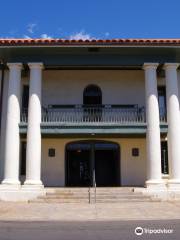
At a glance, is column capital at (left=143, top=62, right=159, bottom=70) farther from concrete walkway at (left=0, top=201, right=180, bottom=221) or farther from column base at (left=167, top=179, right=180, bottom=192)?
concrete walkway at (left=0, top=201, right=180, bottom=221)

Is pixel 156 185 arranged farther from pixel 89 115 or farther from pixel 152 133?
pixel 89 115

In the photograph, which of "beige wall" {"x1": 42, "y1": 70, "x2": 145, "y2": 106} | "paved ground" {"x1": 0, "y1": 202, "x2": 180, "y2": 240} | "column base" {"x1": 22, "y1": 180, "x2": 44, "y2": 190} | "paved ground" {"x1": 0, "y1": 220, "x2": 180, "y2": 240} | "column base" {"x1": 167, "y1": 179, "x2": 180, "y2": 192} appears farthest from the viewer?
"beige wall" {"x1": 42, "y1": 70, "x2": 145, "y2": 106}

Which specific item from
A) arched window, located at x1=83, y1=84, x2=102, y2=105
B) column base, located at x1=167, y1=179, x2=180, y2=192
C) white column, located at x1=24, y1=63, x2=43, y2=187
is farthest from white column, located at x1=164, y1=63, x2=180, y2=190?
white column, located at x1=24, y1=63, x2=43, y2=187

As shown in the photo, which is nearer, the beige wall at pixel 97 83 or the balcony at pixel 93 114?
the balcony at pixel 93 114

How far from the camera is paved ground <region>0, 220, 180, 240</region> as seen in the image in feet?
26.0

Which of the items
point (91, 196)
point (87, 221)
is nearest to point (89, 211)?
point (87, 221)

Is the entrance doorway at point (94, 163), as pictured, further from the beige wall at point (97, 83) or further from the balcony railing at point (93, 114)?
the beige wall at point (97, 83)

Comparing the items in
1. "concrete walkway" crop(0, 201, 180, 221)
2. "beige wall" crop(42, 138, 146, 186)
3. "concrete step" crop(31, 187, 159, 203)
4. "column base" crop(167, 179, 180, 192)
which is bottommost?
"concrete walkway" crop(0, 201, 180, 221)

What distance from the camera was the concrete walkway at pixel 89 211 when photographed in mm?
10898

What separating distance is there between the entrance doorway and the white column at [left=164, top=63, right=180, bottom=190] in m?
3.24

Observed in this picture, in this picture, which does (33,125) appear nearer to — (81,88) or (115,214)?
(81,88)

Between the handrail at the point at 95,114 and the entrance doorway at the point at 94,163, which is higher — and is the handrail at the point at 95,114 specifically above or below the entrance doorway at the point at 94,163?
above

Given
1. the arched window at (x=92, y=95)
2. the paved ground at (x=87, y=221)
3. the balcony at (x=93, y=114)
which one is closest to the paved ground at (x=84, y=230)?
the paved ground at (x=87, y=221)

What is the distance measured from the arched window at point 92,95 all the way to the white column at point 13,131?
146 inches
